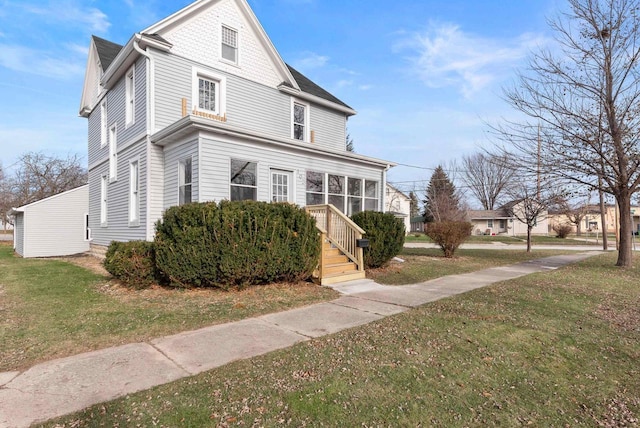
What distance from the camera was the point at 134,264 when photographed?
7305 millimetres

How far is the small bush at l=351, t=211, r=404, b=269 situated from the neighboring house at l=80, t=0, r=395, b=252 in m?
2.32

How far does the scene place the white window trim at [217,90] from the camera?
11.3m

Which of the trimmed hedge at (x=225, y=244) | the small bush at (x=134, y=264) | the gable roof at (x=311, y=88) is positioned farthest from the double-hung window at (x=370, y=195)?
the small bush at (x=134, y=264)

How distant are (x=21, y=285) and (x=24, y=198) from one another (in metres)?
28.5

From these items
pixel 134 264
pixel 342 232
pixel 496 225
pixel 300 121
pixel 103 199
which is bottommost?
pixel 134 264

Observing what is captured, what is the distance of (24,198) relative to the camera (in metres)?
29.6

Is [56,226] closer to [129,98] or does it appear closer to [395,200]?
[129,98]

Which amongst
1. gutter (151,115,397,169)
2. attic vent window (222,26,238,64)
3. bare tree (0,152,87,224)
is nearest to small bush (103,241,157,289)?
gutter (151,115,397,169)

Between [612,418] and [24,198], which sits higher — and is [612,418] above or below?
below

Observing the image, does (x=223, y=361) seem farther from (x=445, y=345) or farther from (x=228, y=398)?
(x=445, y=345)

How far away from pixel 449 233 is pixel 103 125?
14537mm

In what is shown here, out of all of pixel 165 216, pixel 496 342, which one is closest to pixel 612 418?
pixel 496 342

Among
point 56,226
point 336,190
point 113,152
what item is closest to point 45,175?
point 56,226

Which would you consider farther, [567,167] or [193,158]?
[567,167]
